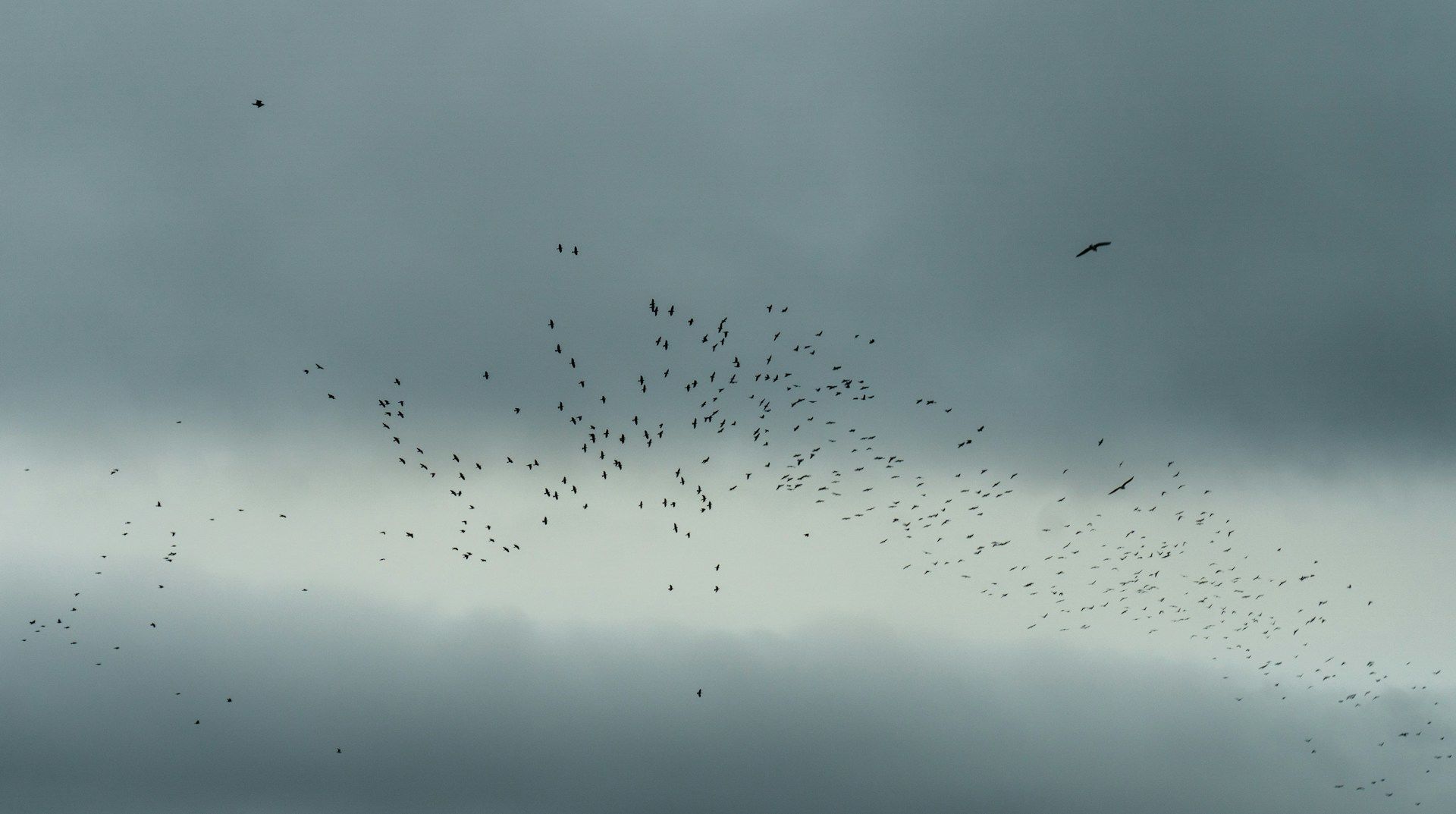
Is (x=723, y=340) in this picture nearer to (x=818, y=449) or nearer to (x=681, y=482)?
(x=681, y=482)

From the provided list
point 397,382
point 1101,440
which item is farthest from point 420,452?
point 1101,440

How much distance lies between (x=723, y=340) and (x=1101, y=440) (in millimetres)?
40319

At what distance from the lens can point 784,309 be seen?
330 ft

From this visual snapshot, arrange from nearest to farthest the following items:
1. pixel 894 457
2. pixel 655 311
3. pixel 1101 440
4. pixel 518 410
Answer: pixel 655 311 < pixel 518 410 < pixel 1101 440 < pixel 894 457

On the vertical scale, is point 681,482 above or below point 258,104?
below

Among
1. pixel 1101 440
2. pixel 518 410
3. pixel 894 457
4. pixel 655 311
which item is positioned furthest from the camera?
pixel 894 457

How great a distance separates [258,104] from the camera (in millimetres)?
102250

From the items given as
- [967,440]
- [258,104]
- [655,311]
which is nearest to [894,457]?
[967,440]

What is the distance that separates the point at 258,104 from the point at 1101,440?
8541 centimetres

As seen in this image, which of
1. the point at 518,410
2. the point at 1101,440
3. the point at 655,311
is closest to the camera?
the point at 655,311

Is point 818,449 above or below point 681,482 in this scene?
above

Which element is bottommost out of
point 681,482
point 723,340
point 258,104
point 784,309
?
point 681,482

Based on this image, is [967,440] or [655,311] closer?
[655,311]

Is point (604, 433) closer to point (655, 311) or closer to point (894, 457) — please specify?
point (655, 311)
